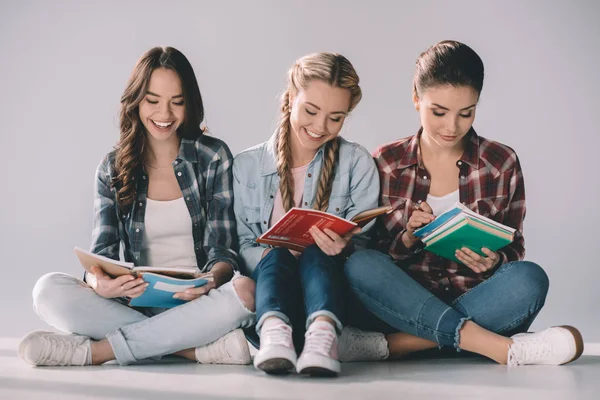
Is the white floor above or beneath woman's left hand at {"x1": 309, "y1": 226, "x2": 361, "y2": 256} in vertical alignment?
beneath

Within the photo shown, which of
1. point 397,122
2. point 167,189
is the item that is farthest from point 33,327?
point 397,122

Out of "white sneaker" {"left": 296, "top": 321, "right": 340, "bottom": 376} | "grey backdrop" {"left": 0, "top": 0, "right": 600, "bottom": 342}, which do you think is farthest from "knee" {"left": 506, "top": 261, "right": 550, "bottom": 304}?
"grey backdrop" {"left": 0, "top": 0, "right": 600, "bottom": 342}

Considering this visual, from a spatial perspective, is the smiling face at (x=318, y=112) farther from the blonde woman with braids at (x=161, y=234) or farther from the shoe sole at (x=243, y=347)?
the shoe sole at (x=243, y=347)

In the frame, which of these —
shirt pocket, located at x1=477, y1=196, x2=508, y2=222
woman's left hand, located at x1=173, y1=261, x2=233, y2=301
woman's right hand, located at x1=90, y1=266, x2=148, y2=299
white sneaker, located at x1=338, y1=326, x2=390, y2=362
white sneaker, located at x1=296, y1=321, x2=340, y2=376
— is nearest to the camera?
white sneaker, located at x1=296, y1=321, x2=340, y2=376

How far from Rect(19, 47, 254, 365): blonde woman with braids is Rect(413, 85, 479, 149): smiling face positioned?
2.38 feet

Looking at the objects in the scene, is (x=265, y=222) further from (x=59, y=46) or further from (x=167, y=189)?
(x=59, y=46)

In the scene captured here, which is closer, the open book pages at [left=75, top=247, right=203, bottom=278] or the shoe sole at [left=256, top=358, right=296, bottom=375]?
the shoe sole at [left=256, top=358, right=296, bottom=375]

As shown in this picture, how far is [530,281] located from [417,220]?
1.28ft

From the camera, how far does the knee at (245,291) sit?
2.80 m

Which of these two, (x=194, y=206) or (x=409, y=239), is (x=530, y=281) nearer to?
(x=409, y=239)

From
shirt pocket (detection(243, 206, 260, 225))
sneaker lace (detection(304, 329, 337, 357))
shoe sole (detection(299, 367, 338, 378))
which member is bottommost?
shoe sole (detection(299, 367, 338, 378))

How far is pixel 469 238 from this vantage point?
9.06 feet

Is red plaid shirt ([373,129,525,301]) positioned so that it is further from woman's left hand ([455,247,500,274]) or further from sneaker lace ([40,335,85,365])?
sneaker lace ([40,335,85,365])

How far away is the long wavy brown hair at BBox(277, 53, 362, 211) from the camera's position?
298cm
